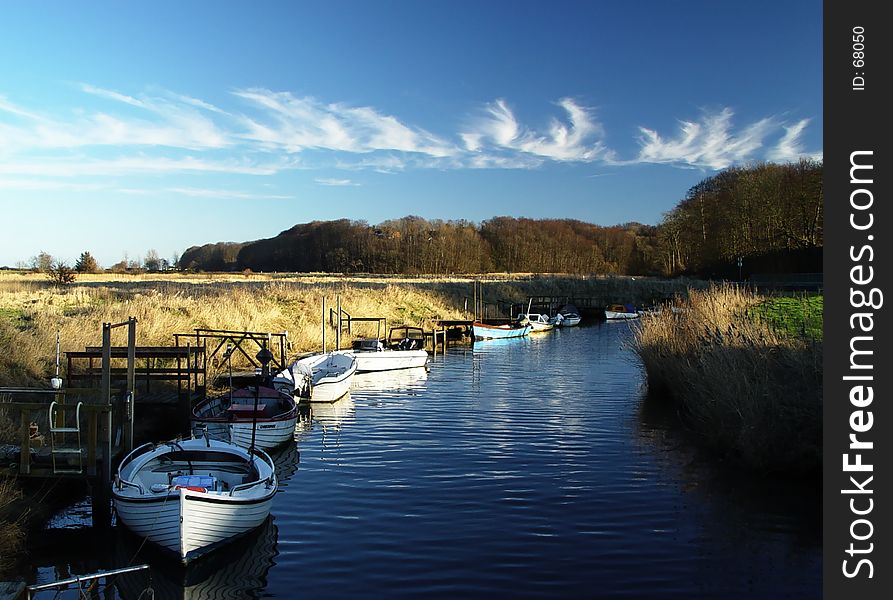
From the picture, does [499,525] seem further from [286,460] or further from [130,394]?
[130,394]

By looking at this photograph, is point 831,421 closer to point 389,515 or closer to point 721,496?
point 721,496

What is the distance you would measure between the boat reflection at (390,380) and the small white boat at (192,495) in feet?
52.2

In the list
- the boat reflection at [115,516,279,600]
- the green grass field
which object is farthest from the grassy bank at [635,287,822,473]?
the boat reflection at [115,516,279,600]

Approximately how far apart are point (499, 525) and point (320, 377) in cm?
1614

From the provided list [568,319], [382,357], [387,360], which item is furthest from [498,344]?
[568,319]

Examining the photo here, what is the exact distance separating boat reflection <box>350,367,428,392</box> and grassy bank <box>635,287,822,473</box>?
467 inches

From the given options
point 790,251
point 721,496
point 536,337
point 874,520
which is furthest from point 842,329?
point 790,251

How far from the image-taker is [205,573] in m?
11.4

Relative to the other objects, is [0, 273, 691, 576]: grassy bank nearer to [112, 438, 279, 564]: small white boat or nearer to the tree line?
[112, 438, 279, 564]: small white boat

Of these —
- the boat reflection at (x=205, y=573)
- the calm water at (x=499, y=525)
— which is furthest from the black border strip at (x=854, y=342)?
the boat reflection at (x=205, y=573)

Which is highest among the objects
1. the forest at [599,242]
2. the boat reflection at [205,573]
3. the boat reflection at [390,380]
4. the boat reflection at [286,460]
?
the forest at [599,242]

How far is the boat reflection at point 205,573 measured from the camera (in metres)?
10.8

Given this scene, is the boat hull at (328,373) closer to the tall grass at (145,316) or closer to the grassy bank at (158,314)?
the grassy bank at (158,314)

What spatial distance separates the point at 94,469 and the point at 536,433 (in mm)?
11382
